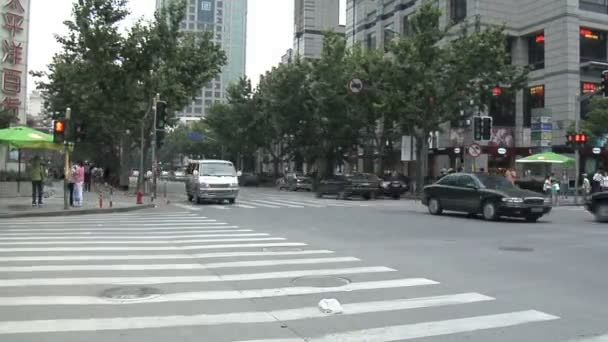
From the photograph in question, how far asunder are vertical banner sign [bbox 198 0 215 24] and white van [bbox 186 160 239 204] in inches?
1603

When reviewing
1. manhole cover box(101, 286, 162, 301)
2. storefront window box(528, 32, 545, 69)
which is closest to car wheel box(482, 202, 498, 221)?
manhole cover box(101, 286, 162, 301)

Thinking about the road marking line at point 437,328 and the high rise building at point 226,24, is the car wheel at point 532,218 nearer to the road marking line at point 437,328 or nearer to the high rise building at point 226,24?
the road marking line at point 437,328

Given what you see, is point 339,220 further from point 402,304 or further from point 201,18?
point 201,18

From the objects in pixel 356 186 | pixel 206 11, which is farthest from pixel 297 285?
pixel 206 11

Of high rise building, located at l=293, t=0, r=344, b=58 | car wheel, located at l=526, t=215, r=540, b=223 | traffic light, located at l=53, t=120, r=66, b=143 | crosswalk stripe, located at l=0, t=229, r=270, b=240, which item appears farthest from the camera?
high rise building, located at l=293, t=0, r=344, b=58

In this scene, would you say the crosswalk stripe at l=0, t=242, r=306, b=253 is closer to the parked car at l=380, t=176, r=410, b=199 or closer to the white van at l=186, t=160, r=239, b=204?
the white van at l=186, t=160, r=239, b=204

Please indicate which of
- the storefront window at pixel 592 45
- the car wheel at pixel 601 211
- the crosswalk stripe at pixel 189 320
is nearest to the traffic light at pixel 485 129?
the car wheel at pixel 601 211

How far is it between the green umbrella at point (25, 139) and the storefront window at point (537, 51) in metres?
34.9

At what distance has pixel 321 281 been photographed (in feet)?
28.3

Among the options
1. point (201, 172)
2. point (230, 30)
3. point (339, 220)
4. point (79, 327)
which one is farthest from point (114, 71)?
point (230, 30)

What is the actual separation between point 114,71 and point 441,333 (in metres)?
31.5

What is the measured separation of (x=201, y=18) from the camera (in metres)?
66.0

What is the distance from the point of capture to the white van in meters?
26.6

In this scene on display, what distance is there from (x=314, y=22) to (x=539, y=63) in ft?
136
